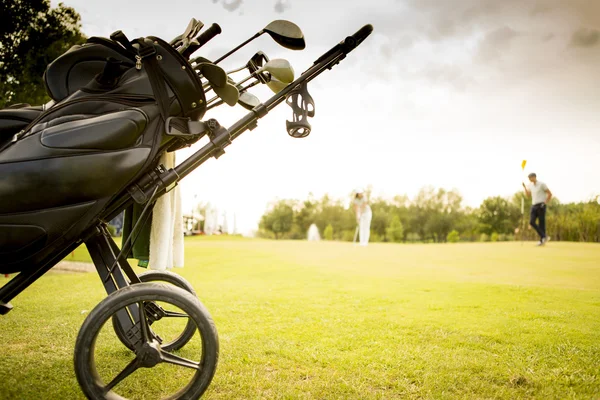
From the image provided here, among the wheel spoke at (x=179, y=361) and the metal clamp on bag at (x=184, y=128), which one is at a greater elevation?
the metal clamp on bag at (x=184, y=128)

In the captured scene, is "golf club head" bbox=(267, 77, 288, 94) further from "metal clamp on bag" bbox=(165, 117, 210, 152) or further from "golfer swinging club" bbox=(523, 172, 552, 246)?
"golfer swinging club" bbox=(523, 172, 552, 246)

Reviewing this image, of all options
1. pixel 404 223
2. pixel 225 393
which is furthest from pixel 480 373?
pixel 404 223

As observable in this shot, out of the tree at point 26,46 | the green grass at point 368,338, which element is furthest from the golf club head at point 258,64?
the tree at point 26,46

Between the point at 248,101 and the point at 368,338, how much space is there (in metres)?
Answer: 2.01

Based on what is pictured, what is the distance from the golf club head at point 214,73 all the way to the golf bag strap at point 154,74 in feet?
0.72

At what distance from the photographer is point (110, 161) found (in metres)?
1.96

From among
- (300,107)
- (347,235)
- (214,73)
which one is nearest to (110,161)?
(214,73)

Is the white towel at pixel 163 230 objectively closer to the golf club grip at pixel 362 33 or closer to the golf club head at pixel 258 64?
the golf club head at pixel 258 64

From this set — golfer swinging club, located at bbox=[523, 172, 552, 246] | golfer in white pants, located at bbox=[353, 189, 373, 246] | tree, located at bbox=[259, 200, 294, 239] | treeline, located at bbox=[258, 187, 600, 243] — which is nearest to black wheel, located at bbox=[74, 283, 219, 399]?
golfer swinging club, located at bbox=[523, 172, 552, 246]

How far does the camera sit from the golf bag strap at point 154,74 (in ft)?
6.81

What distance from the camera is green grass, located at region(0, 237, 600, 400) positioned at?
2.34 m

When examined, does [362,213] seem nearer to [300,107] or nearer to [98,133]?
[300,107]

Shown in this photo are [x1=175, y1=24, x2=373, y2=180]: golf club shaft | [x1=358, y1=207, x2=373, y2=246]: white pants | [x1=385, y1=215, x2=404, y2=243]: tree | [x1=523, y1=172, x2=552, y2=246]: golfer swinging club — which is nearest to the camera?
[x1=175, y1=24, x2=373, y2=180]: golf club shaft

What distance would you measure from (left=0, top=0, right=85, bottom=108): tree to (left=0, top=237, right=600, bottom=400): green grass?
8.68 meters
